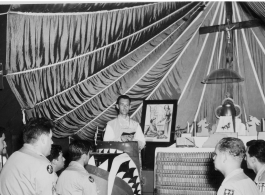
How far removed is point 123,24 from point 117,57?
79cm

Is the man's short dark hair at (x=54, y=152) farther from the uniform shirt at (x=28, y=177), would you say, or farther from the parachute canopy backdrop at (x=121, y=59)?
the parachute canopy backdrop at (x=121, y=59)

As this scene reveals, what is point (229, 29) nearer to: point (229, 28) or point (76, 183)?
point (229, 28)

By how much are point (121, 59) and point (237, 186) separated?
552cm

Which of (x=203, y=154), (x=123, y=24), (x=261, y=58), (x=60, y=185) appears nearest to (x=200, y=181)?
(x=203, y=154)

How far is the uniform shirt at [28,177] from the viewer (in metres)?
3.11

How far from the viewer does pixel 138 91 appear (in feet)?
28.2

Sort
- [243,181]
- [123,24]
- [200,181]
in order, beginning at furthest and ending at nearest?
[123,24] → [200,181] → [243,181]

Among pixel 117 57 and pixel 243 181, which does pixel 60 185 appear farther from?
pixel 117 57

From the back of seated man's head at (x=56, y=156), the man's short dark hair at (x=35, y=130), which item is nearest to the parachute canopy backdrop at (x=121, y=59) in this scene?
the back of seated man's head at (x=56, y=156)

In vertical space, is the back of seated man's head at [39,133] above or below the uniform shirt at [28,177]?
above

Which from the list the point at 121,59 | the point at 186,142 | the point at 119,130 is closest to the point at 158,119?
the point at 121,59

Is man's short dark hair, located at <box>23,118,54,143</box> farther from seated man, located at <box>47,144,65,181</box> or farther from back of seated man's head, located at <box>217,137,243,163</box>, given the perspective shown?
seated man, located at <box>47,144,65,181</box>

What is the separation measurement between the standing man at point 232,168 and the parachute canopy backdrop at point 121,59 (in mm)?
4392

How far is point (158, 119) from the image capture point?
8.45 meters
